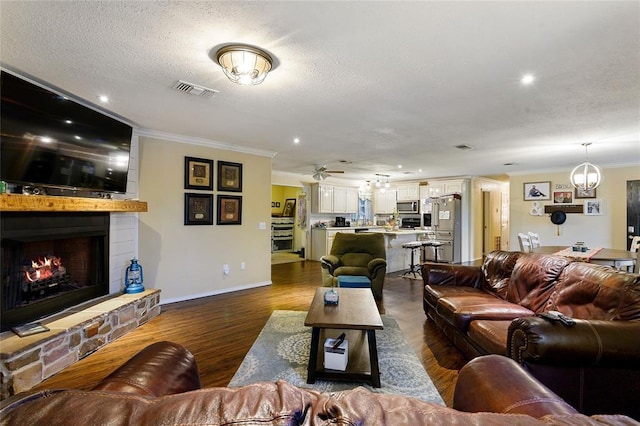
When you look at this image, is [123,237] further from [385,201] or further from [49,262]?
[385,201]

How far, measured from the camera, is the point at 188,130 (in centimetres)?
404

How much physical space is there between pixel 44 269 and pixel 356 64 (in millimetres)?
3396

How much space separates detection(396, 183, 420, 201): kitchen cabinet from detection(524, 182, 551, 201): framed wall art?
2.74m

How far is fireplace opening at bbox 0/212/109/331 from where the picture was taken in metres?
2.40

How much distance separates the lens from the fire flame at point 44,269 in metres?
2.64

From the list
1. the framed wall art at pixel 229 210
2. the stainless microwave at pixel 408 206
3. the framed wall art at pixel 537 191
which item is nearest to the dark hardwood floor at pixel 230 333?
the framed wall art at pixel 229 210

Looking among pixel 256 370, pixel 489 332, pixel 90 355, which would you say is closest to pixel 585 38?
pixel 489 332

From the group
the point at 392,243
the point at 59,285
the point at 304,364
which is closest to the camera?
the point at 304,364

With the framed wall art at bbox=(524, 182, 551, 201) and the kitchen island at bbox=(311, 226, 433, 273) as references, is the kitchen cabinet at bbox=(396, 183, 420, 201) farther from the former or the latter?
the framed wall art at bbox=(524, 182, 551, 201)

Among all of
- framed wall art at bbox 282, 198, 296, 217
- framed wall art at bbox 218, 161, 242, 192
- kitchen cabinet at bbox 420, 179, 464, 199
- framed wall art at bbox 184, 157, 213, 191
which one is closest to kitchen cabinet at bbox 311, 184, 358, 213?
framed wall art at bbox 282, 198, 296, 217

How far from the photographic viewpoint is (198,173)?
4535 millimetres

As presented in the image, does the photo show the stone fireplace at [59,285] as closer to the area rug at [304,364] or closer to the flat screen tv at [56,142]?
the flat screen tv at [56,142]

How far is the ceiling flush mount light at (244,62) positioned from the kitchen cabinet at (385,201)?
7.90m

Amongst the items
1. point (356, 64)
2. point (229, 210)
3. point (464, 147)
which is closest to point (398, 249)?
point (464, 147)
